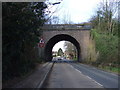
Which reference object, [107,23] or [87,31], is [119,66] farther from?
[87,31]

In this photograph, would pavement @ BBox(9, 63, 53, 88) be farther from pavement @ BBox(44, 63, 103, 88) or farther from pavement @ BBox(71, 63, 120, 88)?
pavement @ BBox(71, 63, 120, 88)

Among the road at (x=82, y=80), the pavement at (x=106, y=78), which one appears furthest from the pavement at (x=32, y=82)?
the pavement at (x=106, y=78)

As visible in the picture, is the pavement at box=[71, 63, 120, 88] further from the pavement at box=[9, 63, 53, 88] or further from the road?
the pavement at box=[9, 63, 53, 88]

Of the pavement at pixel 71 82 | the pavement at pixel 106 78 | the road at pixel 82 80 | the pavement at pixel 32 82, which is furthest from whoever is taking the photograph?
the pavement at pixel 106 78

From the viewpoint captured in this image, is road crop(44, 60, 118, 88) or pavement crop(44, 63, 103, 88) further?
road crop(44, 60, 118, 88)

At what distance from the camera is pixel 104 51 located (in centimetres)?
4191

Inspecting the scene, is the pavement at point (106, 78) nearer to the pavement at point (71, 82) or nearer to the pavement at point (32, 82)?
the pavement at point (71, 82)

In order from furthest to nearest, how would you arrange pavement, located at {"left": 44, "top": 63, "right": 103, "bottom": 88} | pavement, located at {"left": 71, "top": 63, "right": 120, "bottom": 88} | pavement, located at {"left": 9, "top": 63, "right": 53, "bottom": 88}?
pavement, located at {"left": 71, "top": 63, "right": 120, "bottom": 88}, pavement, located at {"left": 44, "top": 63, "right": 103, "bottom": 88}, pavement, located at {"left": 9, "top": 63, "right": 53, "bottom": 88}

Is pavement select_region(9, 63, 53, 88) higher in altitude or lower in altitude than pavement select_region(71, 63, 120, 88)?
higher

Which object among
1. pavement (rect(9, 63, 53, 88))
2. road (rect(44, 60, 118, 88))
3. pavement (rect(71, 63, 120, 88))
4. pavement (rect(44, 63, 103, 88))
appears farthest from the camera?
pavement (rect(71, 63, 120, 88))

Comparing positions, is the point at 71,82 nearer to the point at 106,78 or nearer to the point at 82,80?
the point at 82,80

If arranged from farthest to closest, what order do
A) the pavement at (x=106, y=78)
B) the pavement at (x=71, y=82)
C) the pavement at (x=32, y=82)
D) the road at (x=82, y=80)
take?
the pavement at (x=106, y=78), the road at (x=82, y=80), the pavement at (x=71, y=82), the pavement at (x=32, y=82)

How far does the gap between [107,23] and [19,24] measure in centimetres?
3785

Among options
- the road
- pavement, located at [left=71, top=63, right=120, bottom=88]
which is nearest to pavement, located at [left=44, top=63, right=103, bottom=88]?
the road
